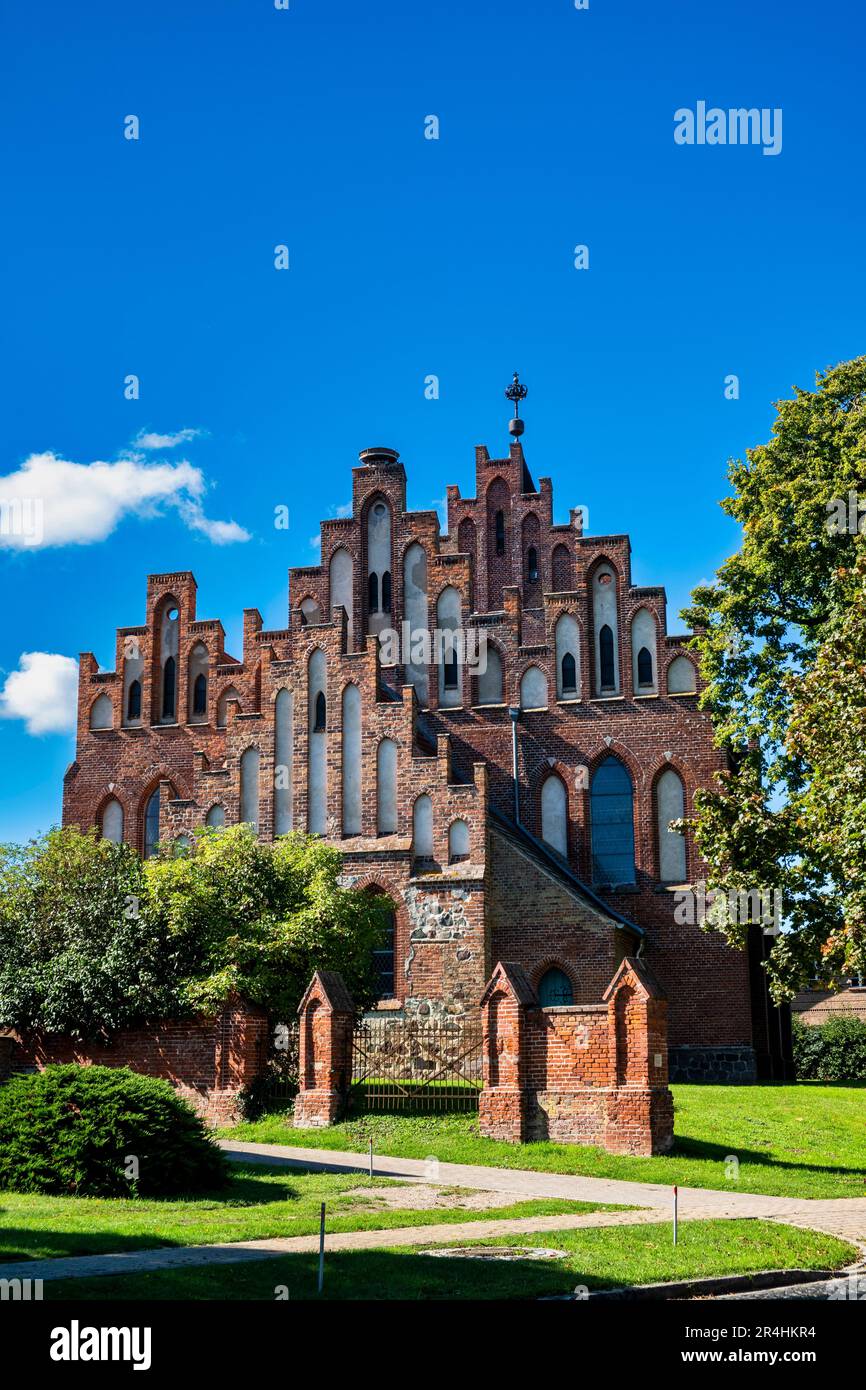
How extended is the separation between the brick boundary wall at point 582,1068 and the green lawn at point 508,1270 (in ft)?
23.2

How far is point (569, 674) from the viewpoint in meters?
37.3

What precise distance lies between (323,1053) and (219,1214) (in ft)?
27.6

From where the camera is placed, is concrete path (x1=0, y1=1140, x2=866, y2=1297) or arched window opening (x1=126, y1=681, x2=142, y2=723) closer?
concrete path (x1=0, y1=1140, x2=866, y2=1297)

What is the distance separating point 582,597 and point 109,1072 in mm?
21856

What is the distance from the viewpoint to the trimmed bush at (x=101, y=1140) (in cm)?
1738

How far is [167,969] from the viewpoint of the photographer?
26406mm

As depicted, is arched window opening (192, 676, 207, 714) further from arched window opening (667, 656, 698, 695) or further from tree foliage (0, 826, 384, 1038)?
arched window opening (667, 656, 698, 695)

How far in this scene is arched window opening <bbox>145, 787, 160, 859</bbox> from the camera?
3962cm

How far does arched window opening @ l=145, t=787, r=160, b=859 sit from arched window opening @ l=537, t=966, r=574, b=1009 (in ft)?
40.9

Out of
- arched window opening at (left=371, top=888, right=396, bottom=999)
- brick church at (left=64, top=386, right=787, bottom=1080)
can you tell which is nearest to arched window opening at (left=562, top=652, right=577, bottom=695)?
brick church at (left=64, top=386, right=787, bottom=1080)

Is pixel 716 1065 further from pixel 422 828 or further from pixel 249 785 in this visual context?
pixel 249 785

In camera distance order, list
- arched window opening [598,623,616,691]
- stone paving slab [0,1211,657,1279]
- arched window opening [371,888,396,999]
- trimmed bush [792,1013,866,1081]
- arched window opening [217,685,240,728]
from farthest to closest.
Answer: trimmed bush [792,1013,866,1081] < arched window opening [217,685,240,728] < arched window opening [598,623,616,691] < arched window opening [371,888,396,999] < stone paving slab [0,1211,657,1279]

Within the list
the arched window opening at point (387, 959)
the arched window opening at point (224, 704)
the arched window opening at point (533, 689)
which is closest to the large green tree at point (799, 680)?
the arched window opening at point (533, 689)

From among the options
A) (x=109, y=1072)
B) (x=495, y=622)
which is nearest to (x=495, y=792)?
(x=495, y=622)
